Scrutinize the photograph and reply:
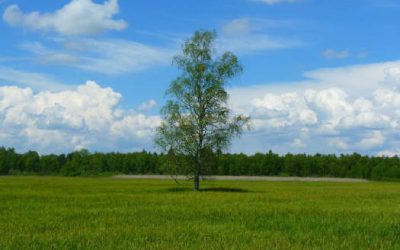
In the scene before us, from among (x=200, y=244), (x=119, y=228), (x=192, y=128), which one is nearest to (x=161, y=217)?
(x=119, y=228)

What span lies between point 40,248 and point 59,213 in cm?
1236

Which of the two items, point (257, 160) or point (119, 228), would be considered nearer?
point (119, 228)

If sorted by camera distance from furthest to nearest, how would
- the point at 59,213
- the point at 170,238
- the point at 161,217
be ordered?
the point at 59,213 < the point at 161,217 < the point at 170,238

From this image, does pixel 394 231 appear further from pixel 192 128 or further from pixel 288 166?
pixel 288 166

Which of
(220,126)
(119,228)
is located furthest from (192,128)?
(119,228)

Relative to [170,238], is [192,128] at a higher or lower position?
higher

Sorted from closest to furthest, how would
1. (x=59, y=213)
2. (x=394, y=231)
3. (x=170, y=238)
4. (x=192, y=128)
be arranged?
(x=170, y=238) → (x=394, y=231) → (x=59, y=213) → (x=192, y=128)

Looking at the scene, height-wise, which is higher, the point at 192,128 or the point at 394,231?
the point at 192,128

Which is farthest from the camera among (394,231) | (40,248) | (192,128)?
(192,128)

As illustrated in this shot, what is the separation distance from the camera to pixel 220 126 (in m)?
63.0

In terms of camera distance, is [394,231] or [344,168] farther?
[344,168]

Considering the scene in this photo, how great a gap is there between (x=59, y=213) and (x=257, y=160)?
173 metres

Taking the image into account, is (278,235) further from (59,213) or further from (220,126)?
(220,126)

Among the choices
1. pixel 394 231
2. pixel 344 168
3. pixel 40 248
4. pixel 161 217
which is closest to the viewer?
pixel 40 248
